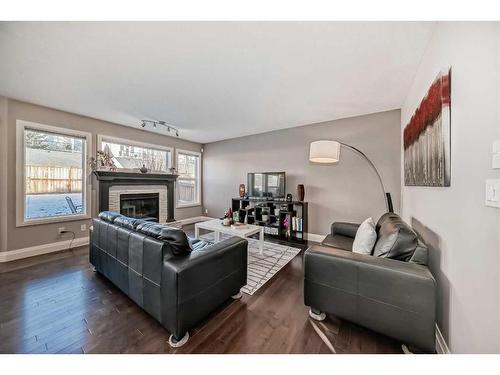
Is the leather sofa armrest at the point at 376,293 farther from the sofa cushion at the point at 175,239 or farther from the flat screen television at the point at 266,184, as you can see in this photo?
the flat screen television at the point at 266,184

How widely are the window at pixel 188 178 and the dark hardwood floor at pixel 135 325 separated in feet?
11.2

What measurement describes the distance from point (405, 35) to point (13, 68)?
402cm

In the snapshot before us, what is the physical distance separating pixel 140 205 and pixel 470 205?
5.08 m

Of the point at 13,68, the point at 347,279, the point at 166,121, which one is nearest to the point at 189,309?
the point at 347,279

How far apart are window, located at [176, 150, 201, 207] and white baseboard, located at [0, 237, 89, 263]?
7.30ft

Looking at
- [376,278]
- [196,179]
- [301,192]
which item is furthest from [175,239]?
[196,179]

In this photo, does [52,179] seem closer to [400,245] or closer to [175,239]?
[175,239]

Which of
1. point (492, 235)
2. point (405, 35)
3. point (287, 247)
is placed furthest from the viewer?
point (287, 247)

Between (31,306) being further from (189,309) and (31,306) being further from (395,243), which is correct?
(395,243)

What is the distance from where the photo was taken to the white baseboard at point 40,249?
9.27 feet

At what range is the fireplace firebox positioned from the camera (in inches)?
163

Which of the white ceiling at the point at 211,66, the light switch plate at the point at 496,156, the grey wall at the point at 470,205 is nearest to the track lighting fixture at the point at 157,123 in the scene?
the white ceiling at the point at 211,66

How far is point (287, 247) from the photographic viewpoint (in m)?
3.49

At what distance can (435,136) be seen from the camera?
57.2 inches
